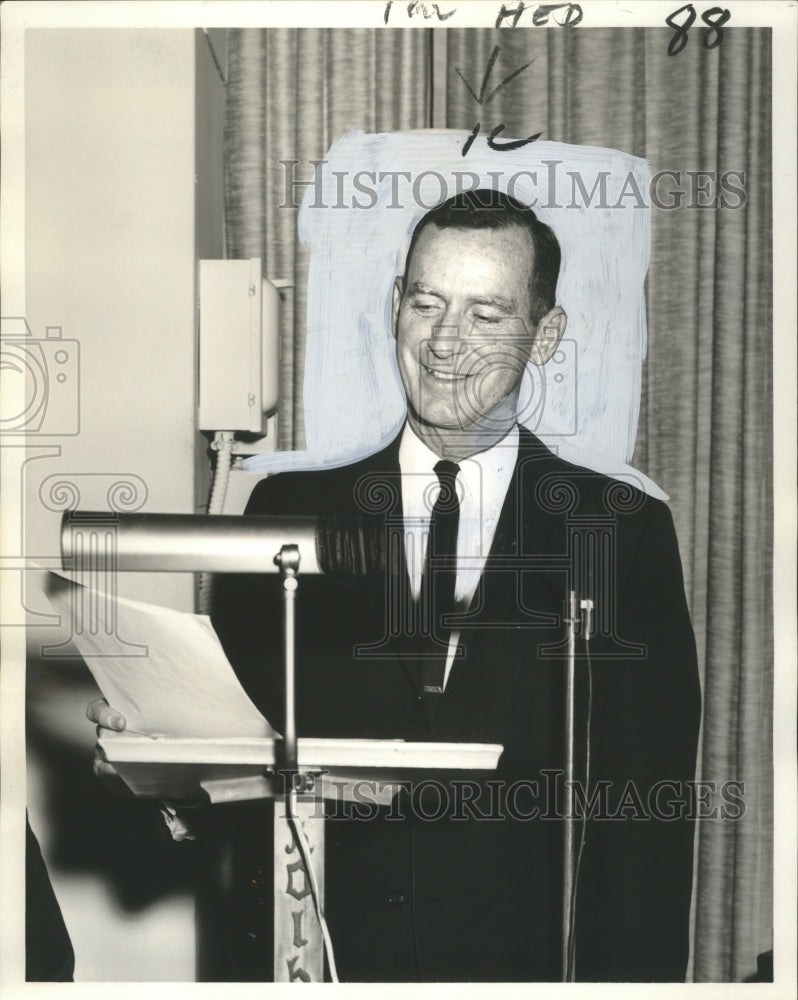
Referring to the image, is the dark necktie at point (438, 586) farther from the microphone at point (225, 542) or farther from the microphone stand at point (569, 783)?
the microphone stand at point (569, 783)

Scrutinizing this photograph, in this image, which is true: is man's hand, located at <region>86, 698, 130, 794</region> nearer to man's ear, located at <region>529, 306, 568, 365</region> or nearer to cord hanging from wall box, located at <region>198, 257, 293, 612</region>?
cord hanging from wall box, located at <region>198, 257, 293, 612</region>

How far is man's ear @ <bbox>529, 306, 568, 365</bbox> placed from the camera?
1.52 m

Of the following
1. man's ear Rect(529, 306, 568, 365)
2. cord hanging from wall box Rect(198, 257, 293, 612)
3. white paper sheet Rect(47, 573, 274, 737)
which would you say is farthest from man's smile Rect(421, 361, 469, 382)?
white paper sheet Rect(47, 573, 274, 737)

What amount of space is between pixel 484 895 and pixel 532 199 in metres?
1.04

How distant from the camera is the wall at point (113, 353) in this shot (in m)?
1.52

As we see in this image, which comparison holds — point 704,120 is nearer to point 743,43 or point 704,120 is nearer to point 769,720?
point 743,43

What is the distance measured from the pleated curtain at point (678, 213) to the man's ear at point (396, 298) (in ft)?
0.46

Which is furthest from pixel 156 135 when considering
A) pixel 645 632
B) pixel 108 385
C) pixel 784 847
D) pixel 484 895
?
pixel 784 847

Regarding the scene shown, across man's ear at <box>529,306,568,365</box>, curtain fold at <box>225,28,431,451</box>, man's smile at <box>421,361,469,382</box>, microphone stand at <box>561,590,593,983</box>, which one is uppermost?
curtain fold at <box>225,28,431,451</box>

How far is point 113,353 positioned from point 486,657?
2.38ft

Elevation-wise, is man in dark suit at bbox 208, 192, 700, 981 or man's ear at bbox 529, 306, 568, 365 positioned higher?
man's ear at bbox 529, 306, 568, 365

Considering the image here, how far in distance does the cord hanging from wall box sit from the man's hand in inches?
8.1

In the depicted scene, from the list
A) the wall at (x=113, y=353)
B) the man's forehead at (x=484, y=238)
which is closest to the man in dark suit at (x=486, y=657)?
the man's forehead at (x=484, y=238)

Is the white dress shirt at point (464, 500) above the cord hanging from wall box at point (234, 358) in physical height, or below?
below
